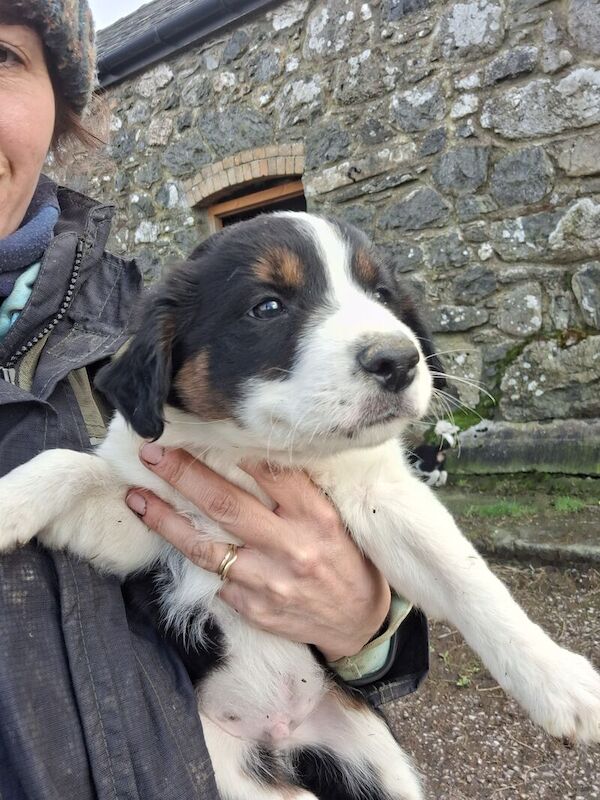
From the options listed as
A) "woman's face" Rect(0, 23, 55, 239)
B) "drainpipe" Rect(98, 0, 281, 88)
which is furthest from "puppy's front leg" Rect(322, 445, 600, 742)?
"drainpipe" Rect(98, 0, 281, 88)

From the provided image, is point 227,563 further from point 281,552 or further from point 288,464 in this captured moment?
point 288,464

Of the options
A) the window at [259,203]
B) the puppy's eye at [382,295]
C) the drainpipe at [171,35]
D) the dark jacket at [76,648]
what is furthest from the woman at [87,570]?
the drainpipe at [171,35]

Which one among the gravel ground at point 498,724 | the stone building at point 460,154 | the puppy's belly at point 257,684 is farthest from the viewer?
the stone building at point 460,154

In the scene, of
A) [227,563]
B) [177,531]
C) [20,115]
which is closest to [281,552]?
[227,563]

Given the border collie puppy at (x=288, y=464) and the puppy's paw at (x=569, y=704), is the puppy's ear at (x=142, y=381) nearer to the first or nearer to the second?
the border collie puppy at (x=288, y=464)

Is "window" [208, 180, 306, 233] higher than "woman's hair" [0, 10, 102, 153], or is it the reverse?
"woman's hair" [0, 10, 102, 153]

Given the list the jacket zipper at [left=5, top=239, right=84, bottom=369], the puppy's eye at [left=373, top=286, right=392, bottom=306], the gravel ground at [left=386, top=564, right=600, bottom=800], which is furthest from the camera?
the gravel ground at [left=386, top=564, right=600, bottom=800]

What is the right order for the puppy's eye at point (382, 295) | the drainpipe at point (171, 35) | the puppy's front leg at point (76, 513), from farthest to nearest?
the drainpipe at point (171, 35) → the puppy's eye at point (382, 295) → the puppy's front leg at point (76, 513)

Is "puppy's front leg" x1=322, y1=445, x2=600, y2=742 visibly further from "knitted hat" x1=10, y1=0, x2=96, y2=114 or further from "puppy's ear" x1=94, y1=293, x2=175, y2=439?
"knitted hat" x1=10, y1=0, x2=96, y2=114
